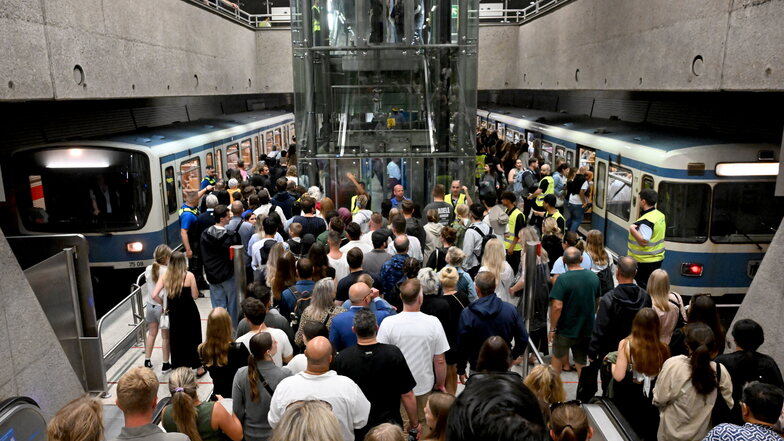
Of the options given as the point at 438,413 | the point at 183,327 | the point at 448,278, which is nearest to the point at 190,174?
the point at 183,327

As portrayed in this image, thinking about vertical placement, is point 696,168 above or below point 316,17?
below

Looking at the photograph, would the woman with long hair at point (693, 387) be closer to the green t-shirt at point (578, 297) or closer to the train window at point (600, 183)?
the green t-shirt at point (578, 297)

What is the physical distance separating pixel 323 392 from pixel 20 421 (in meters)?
2.21

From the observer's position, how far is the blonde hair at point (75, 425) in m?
3.33

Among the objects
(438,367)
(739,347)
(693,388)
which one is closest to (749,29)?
(739,347)

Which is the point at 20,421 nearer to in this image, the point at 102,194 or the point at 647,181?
the point at 102,194

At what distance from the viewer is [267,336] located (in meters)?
4.10

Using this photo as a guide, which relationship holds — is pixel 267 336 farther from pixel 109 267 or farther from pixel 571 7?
pixel 571 7

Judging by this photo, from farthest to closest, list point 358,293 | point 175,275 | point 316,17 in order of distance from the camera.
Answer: point 316,17, point 175,275, point 358,293

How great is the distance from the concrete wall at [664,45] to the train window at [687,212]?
4.55 feet

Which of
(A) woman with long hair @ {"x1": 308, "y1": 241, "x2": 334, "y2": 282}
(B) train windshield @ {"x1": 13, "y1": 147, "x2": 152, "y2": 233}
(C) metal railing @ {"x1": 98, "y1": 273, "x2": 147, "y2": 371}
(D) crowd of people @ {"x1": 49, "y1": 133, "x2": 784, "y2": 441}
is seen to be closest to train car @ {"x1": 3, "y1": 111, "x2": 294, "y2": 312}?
(B) train windshield @ {"x1": 13, "y1": 147, "x2": 152, "y2": 233}

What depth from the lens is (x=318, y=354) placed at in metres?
3.79

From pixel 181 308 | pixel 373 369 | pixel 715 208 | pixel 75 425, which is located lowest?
pixel 181 308

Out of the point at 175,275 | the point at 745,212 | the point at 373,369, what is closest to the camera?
the point at 373,369
